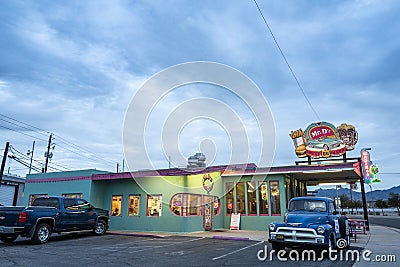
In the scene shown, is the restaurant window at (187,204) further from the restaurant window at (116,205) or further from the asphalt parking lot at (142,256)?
the asphalt parking lot at (142,256)

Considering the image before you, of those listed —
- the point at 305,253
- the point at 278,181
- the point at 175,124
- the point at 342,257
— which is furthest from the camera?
the point at 278,181

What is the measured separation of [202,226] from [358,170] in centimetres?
960

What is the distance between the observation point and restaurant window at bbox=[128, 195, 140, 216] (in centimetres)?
1800

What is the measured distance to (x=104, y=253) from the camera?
9.82m

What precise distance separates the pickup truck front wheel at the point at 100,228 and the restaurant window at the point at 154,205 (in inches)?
102

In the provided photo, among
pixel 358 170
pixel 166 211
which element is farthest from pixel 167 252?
pixel 358 170

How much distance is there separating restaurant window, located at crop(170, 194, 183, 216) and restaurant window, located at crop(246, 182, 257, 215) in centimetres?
461

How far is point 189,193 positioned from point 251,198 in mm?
4197

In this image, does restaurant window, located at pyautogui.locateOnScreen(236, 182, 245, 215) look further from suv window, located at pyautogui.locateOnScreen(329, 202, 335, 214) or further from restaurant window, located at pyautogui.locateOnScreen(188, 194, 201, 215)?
suv window, located at pyautogui.locateOnScreen(329, 202, 335, 214)

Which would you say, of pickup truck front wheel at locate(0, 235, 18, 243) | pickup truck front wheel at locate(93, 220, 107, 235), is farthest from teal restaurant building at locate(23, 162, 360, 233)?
pickup truck front wheel at locate(0, 235, 18, 243)

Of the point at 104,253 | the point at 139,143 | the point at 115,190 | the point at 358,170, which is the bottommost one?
the point at 104,253

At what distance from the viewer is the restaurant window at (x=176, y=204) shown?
16562mm

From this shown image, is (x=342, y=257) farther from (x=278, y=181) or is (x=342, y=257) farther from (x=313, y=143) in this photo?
(x=313, y=143)

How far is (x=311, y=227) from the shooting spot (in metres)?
8.87
